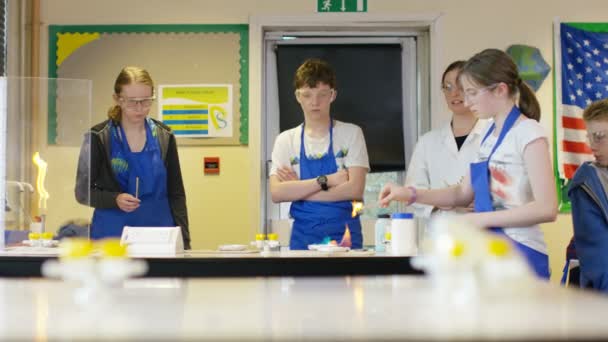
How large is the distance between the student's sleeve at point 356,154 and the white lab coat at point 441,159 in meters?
0.25

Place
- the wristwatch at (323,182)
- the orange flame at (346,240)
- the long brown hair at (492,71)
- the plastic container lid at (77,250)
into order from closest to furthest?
the plastic container lid at (77,250) → the long brown hair at (492,71) → the orange flame at (346,240) → the wristwatch at (323,182)

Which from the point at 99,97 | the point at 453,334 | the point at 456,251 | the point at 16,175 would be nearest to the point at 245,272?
the point at 16,175

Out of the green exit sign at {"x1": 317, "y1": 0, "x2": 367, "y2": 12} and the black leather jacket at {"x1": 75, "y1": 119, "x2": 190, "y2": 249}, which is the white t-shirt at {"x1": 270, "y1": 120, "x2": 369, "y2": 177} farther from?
the green exit sign at {"x1": 317, "y1": 0, "x2": 367, "y2": 12}

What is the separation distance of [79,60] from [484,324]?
4.78 meters

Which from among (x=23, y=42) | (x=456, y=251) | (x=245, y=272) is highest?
(x=23, y=42)

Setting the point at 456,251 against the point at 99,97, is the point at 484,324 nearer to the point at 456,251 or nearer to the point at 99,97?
the point at 456,251

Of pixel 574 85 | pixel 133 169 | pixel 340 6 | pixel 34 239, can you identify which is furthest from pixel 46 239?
pixel 574 85

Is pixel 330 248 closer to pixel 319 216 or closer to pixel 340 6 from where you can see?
pixel 319 216

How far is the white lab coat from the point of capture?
3939mm

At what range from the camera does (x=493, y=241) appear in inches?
49.1

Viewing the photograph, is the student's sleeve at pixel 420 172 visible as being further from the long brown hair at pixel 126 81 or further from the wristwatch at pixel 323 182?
the long brown hair at pixel 126 81

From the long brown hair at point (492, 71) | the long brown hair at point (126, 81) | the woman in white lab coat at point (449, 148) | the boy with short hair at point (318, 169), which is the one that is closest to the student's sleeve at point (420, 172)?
the woman in white lab coat at point (449, 148)

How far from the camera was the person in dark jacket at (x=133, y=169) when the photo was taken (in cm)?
376

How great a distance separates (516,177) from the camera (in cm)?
266
